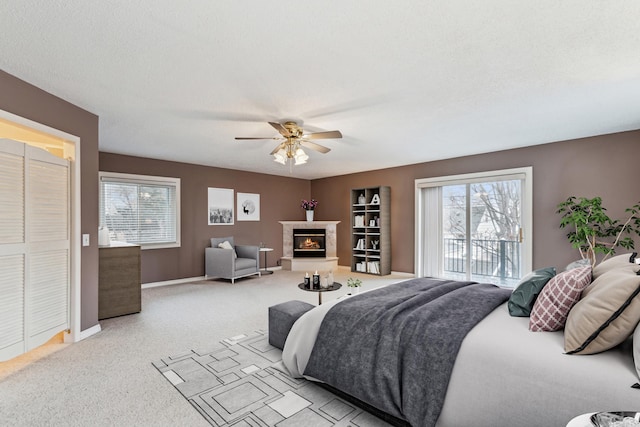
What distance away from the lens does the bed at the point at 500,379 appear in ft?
4.52

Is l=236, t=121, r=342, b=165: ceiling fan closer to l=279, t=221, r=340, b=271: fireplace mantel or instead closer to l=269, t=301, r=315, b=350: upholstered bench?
l=269, t=301, r=315, b=350: upholstered bench

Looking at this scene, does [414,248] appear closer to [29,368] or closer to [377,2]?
[377,2]

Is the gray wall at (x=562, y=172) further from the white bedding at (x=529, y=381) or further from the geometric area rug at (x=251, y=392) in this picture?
the geometric area rug at (x=251, y=392)

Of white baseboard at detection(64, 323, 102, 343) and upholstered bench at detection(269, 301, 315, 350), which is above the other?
upholstered bench at detection(269, 301, 315, 350)

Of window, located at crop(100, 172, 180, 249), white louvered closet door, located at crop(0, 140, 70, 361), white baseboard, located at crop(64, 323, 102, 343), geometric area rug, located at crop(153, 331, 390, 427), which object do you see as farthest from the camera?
window, located at crop(100, 172, 180, 249)

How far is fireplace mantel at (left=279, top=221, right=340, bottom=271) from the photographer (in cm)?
771

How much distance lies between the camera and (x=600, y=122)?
12.9 ft

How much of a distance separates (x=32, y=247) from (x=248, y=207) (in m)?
4.81

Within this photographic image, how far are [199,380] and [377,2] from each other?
2.95 meters

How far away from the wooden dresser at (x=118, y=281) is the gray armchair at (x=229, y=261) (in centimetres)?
197

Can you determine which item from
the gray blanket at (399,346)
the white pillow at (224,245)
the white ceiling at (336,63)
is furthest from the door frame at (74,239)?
the white pillow at (224,245)

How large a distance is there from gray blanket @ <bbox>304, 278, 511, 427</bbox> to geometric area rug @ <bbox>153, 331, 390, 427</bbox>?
153mm

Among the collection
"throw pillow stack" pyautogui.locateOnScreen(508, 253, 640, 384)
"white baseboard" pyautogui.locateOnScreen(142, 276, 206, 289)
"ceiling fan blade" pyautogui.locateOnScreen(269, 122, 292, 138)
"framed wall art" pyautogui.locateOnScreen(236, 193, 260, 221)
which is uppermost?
"ceiling fan blade" pyautogui.locateOnScreen(269, 122, 292, 138)

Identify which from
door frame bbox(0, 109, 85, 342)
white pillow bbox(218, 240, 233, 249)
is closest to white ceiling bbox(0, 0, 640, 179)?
door frame bbox(0, 109, 85, 342)
